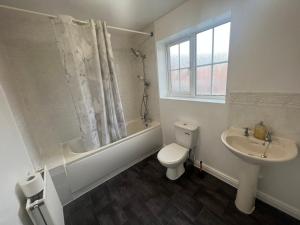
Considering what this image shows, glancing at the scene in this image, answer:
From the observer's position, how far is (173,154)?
1749 mm

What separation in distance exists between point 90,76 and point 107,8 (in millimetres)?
867

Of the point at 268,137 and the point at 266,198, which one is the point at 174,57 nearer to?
the point at 268,137

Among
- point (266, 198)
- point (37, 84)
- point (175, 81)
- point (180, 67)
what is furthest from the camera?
point (175, 81)

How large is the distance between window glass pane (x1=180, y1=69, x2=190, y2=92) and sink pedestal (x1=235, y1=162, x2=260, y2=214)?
127 cm

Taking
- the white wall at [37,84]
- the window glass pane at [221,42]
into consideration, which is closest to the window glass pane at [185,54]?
the window glass pane at [221,42]

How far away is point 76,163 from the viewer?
1551mm

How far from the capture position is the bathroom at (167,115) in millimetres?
1099

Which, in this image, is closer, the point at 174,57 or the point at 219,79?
the point at 219,79

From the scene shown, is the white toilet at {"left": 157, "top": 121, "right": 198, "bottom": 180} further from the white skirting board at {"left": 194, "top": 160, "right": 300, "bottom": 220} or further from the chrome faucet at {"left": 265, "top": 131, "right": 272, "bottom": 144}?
the chrome faucet at {"left": 265, "top": 131, "right": 272, "bottom": 144}

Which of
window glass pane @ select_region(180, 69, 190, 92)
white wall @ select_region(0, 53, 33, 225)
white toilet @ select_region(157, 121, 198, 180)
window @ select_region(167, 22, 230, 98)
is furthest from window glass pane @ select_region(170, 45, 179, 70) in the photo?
white wall @ select_region(0, 53, 33, 225)

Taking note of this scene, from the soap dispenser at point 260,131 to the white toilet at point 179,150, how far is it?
0.67 metres

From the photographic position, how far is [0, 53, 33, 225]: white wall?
0.74m

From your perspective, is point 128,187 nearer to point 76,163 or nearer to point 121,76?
point 76,163

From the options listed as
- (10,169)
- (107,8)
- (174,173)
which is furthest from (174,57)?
(10,169)
